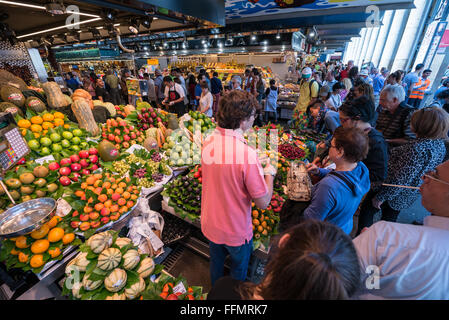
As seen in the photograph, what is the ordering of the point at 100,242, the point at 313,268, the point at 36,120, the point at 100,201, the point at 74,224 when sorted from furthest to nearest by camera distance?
the point at 36,120
the point at 100,201
the point at 74,224
the point at 100,242
the point at 313,268

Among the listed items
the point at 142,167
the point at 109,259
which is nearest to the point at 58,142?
the point at 142,167

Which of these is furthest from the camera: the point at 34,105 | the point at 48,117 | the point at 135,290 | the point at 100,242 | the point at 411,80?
the point at 411,80

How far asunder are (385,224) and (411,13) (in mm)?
20104

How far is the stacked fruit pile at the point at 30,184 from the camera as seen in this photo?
6.04 feet

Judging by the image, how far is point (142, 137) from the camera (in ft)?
10.2

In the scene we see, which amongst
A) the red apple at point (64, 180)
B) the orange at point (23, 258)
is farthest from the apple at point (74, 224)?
the red apple at point (64, 180)

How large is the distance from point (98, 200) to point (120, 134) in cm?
135

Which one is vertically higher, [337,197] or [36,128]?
[36,128]

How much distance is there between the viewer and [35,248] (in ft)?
4.82

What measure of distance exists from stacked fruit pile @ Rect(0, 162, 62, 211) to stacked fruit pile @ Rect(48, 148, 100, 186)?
0.26ft

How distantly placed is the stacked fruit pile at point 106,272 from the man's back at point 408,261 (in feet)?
4.80

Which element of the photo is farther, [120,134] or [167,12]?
[167,12]

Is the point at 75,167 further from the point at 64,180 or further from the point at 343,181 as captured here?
the point at 343,181

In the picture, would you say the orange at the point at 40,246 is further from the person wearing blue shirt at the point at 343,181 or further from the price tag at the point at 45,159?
the person wearing blue shirt at the point at 343,181
